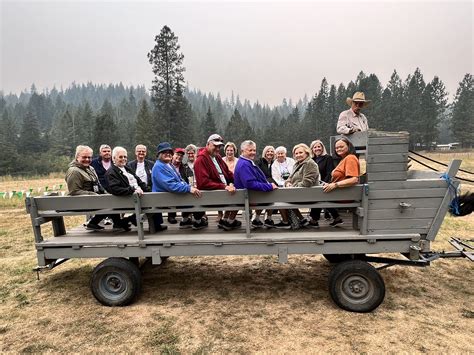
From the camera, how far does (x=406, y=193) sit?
14.6 ft

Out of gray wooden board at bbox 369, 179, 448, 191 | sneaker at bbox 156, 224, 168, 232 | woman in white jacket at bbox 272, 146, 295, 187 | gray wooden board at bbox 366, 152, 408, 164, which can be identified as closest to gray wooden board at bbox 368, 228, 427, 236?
gray wooden board at bbox 369, 179, 448, 191

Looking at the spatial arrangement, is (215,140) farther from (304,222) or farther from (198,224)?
(304,222)

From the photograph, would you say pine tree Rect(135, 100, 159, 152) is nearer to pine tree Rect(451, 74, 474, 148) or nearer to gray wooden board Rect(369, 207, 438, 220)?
gray wooden board Rect(369, 207, 438, 220)

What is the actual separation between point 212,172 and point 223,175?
467 millimetres

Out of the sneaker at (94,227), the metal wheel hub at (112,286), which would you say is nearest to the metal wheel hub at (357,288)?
the metal wheel hub at (112,286)

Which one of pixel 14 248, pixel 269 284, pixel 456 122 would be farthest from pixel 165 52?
pixel 456 122

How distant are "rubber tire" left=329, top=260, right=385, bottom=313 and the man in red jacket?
172 centimetres

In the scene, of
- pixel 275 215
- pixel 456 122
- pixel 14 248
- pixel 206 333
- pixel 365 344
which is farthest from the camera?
pixel 456 122

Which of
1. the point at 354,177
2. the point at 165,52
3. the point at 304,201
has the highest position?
the point at 165,52

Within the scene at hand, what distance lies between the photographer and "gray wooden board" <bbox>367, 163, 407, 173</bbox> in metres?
4.45

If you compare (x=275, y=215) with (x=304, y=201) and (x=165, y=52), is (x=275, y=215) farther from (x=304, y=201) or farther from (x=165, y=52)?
(x=165, y=52)

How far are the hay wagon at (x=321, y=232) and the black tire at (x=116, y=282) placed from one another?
0.01 metres

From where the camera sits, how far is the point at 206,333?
4.25 metres

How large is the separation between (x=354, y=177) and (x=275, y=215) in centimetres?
225
